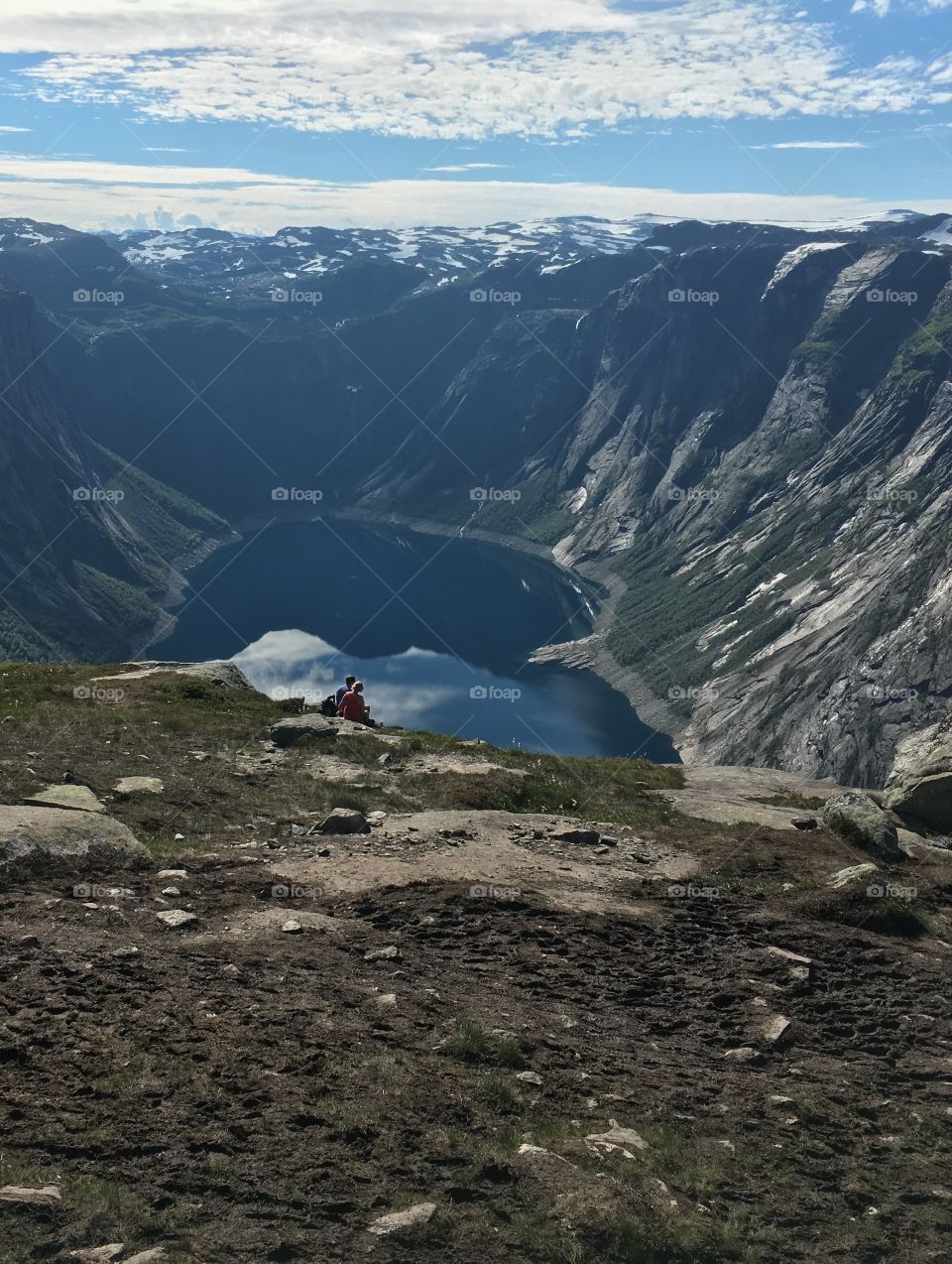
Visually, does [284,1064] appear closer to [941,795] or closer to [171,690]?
[941,795]

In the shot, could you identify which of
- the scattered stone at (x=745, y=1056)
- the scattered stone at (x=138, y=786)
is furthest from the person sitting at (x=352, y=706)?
the scattered stone at (x=745, y=1056)

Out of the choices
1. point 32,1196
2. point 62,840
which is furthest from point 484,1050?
point 62,840

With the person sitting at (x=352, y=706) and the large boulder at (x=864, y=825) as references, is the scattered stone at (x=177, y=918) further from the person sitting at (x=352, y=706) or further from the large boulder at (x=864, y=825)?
the person sitting at (x=352, y=706)

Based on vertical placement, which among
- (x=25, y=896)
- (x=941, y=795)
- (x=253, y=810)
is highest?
(x=25, y=896)

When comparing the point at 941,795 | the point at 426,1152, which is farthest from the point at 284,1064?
the point at 941,795

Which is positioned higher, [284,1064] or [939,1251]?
[284,1064]

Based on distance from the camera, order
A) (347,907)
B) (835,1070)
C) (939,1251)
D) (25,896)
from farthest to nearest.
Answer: (347,907) < (25,896) < (835,1070) < (939,1251)

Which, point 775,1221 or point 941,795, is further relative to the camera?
point 941,795
